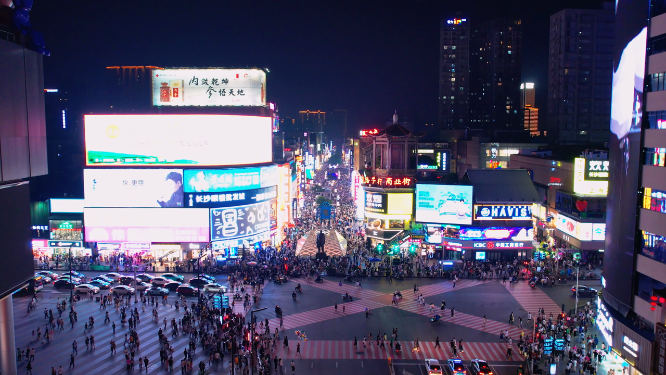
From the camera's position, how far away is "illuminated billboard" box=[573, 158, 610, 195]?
2137 inches

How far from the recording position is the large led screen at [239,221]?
5556 centimetres

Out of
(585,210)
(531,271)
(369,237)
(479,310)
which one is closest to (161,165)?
(369,237)

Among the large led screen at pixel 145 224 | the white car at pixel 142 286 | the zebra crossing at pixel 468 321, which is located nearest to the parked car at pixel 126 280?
the white car at pixel 142 286

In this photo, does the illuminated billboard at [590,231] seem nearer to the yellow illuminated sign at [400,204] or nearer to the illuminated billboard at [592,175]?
the illuminated billboard at [592,175]

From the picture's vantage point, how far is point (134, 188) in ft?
181

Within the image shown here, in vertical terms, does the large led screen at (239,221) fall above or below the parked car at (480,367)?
above

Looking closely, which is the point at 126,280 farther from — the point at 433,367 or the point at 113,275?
the point at 433,367

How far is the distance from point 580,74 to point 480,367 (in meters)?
94.2

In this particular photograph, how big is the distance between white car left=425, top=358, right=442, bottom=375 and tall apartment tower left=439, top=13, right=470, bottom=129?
14474 centimetres

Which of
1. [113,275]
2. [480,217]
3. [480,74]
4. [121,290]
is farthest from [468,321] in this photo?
[480,74]

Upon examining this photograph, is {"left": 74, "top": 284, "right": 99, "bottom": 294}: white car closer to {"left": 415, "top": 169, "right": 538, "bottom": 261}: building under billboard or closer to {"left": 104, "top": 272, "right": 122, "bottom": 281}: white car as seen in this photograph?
{"left": 104, "top": 272, "right": 122, "bottom": 281}: white car

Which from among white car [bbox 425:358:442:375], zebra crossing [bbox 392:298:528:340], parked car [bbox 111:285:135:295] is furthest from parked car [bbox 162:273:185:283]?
white car [bbox 425:358:442:375]

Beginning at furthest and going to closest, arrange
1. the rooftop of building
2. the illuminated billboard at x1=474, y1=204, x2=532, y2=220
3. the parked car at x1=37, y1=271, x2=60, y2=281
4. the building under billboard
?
1. the rooftop of building
2. the building under billboard
3. the illuminated billboard at x1=474, y1=204, x2=532, y2=220
4. the parked car at x1=37, y1=271, x2=60, y2=281

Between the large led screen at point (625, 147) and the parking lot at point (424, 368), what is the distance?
6624mm
